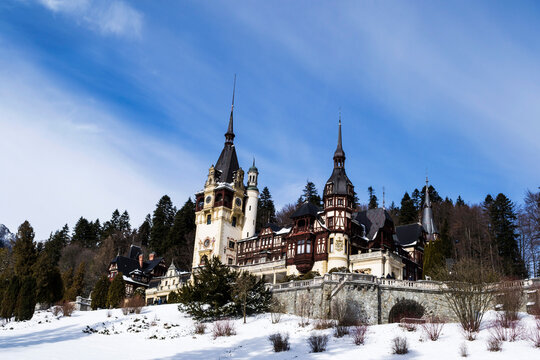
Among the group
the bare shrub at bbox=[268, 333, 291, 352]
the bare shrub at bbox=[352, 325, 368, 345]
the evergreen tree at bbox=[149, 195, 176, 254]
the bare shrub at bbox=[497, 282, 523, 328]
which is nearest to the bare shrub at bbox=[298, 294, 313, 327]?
the bare shrub at bbox=[352, 325, 368, 345]

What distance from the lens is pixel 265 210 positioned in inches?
3460

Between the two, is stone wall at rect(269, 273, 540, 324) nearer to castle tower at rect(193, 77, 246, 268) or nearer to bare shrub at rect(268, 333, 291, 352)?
bare shrub at rect(268, 333, 291, 352)

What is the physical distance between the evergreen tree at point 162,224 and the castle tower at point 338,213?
36.1 metres

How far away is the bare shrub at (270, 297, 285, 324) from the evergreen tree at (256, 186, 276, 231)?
43.9 m

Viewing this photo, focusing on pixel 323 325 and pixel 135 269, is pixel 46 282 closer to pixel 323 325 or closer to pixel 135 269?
pixel 135 269

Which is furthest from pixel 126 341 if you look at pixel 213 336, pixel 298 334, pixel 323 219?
pixel 323 219

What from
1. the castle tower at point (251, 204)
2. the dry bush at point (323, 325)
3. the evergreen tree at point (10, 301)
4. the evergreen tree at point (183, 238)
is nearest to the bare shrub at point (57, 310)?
the evergreen tree at point (10, 301)

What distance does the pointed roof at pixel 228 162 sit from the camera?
69.9 metres

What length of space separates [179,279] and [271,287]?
897 inches

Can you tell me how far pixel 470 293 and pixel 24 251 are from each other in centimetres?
3867

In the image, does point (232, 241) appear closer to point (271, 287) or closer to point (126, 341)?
point (271, 287)

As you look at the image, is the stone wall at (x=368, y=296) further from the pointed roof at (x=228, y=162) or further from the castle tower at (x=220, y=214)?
the pointed roof at (x=228, y=162)

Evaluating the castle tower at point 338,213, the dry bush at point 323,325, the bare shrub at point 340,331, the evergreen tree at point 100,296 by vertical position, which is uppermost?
the castle tower at point 338,213

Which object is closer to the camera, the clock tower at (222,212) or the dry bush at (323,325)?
the dry bush at (323,325)
